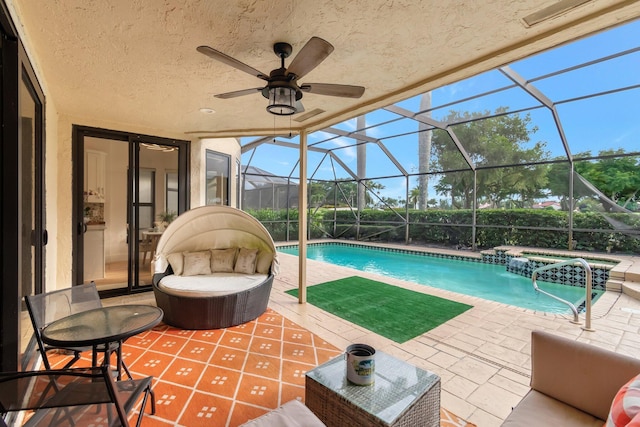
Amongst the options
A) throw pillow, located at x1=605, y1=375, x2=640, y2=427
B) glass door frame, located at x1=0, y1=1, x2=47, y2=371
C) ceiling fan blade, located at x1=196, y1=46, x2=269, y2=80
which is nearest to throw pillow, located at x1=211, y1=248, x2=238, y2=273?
glass door frame, located at x1=0, y1=1, x2=47, y2=371

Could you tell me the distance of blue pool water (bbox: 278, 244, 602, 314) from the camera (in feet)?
18.0

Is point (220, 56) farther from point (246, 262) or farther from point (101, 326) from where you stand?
point (246, 262)

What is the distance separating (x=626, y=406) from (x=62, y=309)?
10.7 feet

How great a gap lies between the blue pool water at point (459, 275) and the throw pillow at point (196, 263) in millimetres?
4923

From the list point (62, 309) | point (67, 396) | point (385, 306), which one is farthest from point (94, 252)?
point (385, 306)

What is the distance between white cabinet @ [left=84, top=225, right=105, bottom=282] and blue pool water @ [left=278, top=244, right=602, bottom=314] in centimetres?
614

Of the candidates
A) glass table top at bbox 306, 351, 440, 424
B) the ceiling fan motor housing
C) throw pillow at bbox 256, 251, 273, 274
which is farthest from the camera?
throw pillow at bbox 256, 251, 273, 274

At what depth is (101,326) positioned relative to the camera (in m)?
1.90

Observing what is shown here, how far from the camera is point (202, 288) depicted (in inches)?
131

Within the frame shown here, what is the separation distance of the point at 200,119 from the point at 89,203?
7.67 ft

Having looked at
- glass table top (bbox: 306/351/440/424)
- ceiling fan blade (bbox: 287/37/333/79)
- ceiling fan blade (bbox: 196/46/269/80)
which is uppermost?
ceiling fan blade (bbox: 287/37/333/79)

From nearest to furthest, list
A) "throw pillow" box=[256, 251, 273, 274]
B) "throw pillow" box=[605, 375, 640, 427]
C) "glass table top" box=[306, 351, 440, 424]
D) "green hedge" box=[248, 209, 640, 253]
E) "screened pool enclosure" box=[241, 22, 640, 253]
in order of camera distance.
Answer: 1. "throw pillow" box=[605, 375, 640, 427]
2. "glass table top" box=[306, 351, 440, 424]
3. "throw pillow" box=[256, 251, 273, 274]
4. "screened pool enclosure" box=[241, 22, 640, 253]
5. "green hedge" box=[248, 209, 640, 253]

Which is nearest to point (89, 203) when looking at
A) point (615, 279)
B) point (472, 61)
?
point (472, 61)

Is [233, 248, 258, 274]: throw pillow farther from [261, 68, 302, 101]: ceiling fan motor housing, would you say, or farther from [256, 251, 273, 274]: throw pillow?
[261, 68, 302, 101]: ceiling fan motor housing
